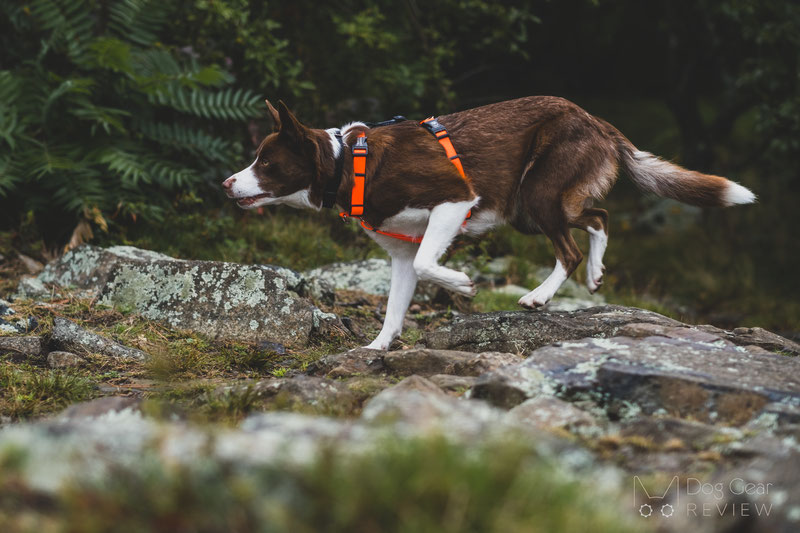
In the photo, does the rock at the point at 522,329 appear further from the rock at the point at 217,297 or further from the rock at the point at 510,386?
the rock at the point at 510,386

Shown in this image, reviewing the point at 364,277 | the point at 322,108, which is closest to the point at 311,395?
the point at 364,277

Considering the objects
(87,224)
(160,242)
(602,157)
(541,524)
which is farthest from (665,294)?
(541,524)

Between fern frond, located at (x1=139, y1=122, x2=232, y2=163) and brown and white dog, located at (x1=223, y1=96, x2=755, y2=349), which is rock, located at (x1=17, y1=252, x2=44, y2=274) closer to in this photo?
fern frond, located at (x1=139, y1=122, x2=232, y2=163)

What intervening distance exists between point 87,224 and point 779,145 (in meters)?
7.51

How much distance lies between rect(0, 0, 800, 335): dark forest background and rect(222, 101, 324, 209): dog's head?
2004mm

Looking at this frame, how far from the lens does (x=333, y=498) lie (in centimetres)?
162

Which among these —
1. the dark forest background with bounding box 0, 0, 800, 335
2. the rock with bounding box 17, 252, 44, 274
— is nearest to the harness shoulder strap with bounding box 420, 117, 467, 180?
the dark forest background with bounding box 0, 0, 800, 335

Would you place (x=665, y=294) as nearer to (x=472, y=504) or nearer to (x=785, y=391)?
(x=785, y=391)

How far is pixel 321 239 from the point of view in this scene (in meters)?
7.36

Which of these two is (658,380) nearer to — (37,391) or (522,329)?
(522,329)

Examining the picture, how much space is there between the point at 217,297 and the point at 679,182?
2.96 meters

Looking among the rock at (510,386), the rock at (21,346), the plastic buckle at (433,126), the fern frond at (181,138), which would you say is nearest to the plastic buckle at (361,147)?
the plastic buckle at (433,126)

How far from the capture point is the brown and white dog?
4.29m

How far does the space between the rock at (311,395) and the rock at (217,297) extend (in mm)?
1449
